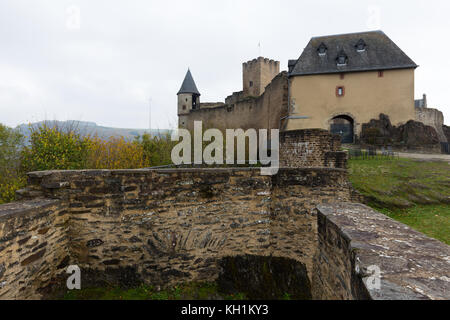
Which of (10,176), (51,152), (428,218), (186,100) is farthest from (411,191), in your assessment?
(186,100)

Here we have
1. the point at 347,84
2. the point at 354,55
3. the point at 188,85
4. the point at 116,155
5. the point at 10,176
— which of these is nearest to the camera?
the point at 10,176

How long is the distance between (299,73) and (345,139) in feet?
57.1

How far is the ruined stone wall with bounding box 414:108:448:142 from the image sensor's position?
24.5 metres

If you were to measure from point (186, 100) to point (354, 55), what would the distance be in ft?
85.1

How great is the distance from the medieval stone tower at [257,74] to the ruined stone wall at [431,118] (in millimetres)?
19685

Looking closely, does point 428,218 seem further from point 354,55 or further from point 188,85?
point 188,85

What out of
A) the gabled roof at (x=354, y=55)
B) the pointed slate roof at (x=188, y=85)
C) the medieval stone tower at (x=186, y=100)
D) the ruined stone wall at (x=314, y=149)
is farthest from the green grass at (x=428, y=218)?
the pointed slate roof at (x=188, y=85)

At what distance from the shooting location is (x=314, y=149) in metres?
12.3

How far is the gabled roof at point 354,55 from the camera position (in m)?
19.9

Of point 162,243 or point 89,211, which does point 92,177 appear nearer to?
point 89,211

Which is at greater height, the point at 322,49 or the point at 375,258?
the point at 322,49

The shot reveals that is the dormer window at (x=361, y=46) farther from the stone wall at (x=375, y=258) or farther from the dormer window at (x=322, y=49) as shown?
the stone wall at (x=375, y=258)

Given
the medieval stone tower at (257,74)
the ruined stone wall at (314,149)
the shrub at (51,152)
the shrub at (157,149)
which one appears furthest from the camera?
the medieval stone tower at (257,74)

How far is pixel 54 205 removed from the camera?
149 inches
